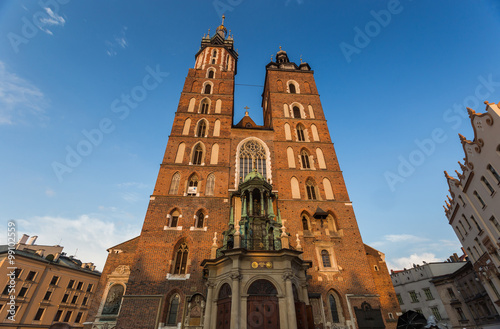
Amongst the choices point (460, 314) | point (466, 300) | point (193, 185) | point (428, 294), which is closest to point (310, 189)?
point (193, 185)

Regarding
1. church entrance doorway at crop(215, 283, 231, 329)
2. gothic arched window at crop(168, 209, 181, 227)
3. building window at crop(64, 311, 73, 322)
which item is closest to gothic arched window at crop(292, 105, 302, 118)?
gothic arched window at crop(168, 209, 181, 227)

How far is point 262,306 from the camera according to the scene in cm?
1260

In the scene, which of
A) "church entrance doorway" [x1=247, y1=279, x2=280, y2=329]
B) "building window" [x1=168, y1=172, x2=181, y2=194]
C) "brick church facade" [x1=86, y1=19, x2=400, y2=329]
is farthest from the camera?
"building window" [x1=168, y1=172, x2=181, y2=194]

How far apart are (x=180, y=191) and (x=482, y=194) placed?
23.4 meters

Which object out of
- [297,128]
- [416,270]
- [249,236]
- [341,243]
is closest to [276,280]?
[249,236]

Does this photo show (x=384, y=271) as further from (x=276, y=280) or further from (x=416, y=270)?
(x=416, y=270)

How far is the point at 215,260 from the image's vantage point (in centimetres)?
1470

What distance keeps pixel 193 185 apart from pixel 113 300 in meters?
9.59

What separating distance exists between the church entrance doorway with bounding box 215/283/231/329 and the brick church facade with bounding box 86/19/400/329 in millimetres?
50

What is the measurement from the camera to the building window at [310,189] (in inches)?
842

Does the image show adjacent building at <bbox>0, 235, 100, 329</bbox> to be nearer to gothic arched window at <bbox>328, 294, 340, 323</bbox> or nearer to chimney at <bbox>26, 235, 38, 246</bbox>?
chimney at <bbox>26, 235, 38, 246</bbox>

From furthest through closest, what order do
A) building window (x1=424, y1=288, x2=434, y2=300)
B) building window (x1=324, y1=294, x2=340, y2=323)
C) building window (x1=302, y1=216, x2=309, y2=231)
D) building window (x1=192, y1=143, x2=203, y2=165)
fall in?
building window (x1=424, y1=288, x2=434, y2=300) < building window (x1=192, y1=143, x2=203, y2=165) < building window (x1=302, y1=216, x2=309, y2=231) < building window (x1=324, y1=294, x2=340, y2=323)

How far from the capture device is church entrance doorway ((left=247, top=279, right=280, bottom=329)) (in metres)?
12.2

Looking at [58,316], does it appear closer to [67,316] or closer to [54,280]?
[67,316]
